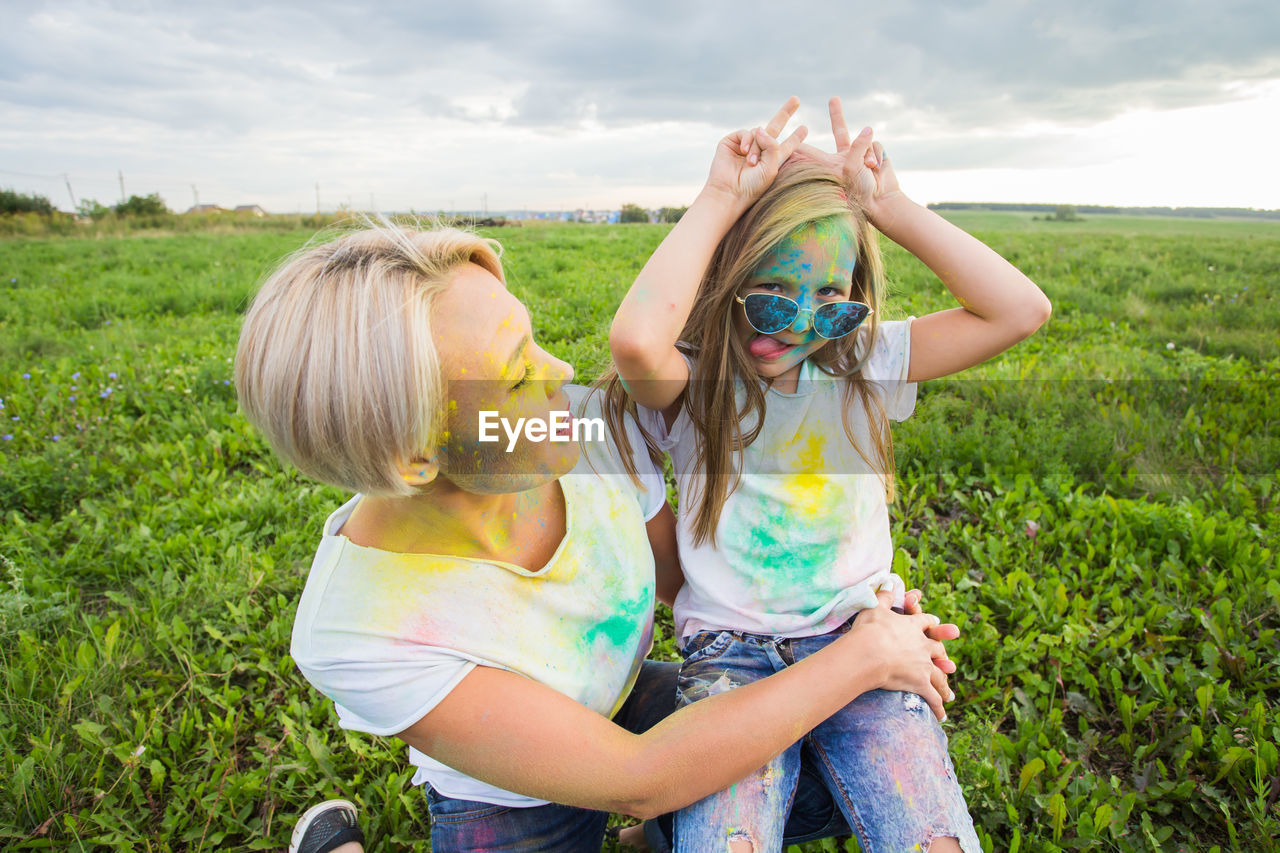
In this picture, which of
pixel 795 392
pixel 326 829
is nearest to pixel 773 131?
pixel 795 392

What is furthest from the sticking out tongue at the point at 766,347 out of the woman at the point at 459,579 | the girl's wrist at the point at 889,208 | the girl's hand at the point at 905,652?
the girl's hand at the point at 905,652

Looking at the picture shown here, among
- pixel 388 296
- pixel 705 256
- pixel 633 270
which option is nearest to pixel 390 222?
pixel 388 296

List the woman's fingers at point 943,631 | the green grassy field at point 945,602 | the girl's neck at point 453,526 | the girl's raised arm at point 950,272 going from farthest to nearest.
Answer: the green grassy field at point 945,602 < the girl's raised arm at point 950,272 < the woman's fingers at point 943,631 < the girl's neck at point 453,526

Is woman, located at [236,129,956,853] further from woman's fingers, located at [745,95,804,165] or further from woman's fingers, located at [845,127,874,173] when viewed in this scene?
woman's fingers, located at [845,127,874,173]

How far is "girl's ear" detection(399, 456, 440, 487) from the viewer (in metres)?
1.32

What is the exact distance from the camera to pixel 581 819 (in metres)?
1.78

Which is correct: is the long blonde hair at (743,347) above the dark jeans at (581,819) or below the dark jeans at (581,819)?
above

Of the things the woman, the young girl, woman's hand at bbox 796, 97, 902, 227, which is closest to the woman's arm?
the woman

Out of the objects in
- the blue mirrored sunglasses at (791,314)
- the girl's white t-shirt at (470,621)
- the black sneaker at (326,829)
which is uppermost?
the blue mirrored sunglasses at (791,314)

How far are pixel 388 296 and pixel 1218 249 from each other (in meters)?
16.8

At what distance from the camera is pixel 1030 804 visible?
2.18 metres

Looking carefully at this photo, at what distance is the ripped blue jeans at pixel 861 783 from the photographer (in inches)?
60.5

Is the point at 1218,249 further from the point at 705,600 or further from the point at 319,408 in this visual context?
the point at 319,408

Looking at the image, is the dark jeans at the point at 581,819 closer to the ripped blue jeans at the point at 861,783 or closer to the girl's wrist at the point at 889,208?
the ripped blue jeans at the point at 861,783
